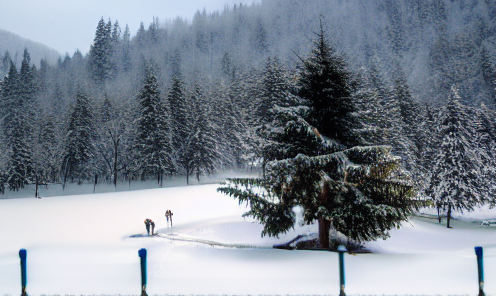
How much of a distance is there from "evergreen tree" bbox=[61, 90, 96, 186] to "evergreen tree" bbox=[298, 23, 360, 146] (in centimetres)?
4505

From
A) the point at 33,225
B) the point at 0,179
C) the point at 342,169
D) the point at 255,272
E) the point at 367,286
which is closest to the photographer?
the point at 367,286

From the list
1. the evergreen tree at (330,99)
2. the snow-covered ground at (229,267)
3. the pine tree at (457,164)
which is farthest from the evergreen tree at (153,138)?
the evergreen tree at (330,99)

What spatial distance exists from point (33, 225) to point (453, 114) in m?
35.4

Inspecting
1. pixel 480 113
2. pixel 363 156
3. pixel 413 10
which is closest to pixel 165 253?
pixel 363 156

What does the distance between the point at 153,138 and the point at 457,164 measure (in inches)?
1410

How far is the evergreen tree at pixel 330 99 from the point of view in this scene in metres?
12.7

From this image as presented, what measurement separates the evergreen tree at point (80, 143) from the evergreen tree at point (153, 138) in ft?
36.5

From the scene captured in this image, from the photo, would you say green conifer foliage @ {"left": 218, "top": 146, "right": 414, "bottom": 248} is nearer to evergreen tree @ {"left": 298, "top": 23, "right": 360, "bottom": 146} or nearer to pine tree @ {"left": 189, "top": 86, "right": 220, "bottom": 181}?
evergreen tree @ {"left": 298, "top": 23, "right": 360, "bottom": 146}

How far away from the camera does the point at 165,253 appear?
11203 millimetres

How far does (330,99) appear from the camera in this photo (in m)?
12.7

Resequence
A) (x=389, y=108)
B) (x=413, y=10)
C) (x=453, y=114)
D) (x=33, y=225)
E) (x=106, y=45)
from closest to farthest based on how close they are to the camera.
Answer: (x=33, y=225), (x=453, y=114), (x=389, y=108), (x=106, y=45), (x=413, y=10)

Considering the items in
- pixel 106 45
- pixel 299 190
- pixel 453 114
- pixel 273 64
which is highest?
pixel 106 45

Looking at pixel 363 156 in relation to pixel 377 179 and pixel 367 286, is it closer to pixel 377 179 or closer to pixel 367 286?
pixel 377 179

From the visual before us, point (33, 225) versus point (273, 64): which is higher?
point (273, 64)
